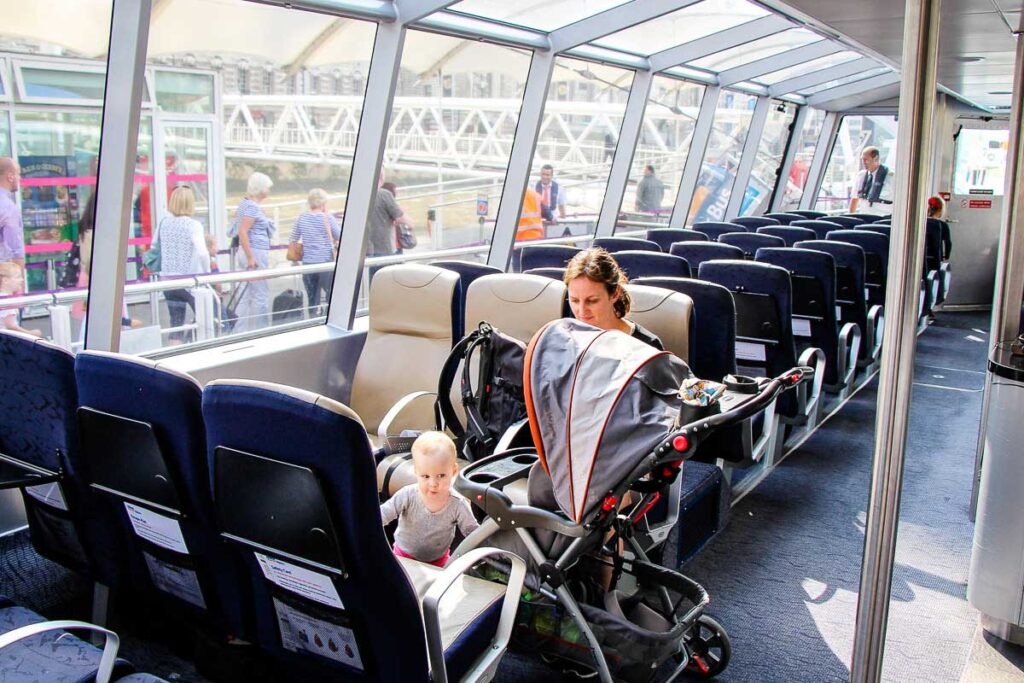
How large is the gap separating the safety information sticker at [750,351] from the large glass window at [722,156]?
20.8ft

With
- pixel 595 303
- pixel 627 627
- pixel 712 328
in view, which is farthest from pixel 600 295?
pixel 627 627

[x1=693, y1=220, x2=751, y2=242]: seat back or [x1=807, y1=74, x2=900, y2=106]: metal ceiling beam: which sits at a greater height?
[x1=807, y1=74, x2=900, y2=106]: metal ceiling beam

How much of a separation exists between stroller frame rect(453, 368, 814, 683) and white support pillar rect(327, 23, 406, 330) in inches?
113

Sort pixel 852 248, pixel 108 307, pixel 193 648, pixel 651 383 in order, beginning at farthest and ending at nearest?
pixel 852 248, pixel 108 307, pixel 193 648, pixel 651 383

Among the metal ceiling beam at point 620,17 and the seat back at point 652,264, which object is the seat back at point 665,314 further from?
the metal ceiling beam at point 620,17

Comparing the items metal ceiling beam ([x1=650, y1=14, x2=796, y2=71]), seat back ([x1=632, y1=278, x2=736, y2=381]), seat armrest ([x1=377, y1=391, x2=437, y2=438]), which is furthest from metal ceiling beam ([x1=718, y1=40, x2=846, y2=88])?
Answer: seat armrest ([x1=377, y1=391, x2=437, y2=438])

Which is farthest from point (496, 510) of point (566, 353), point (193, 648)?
point (193, 648)

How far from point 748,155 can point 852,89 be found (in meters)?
1.72

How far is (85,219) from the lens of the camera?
4.25m

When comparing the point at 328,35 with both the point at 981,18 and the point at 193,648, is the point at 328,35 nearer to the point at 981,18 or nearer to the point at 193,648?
the point at 193,648

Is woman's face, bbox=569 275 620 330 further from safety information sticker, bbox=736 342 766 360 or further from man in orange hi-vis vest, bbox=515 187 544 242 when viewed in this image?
man in orange hi-vis vest, bbox=515 187 544 242

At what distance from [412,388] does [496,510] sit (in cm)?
165

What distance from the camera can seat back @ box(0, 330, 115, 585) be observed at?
8.85 feet

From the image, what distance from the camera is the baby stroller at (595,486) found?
8.67ft
